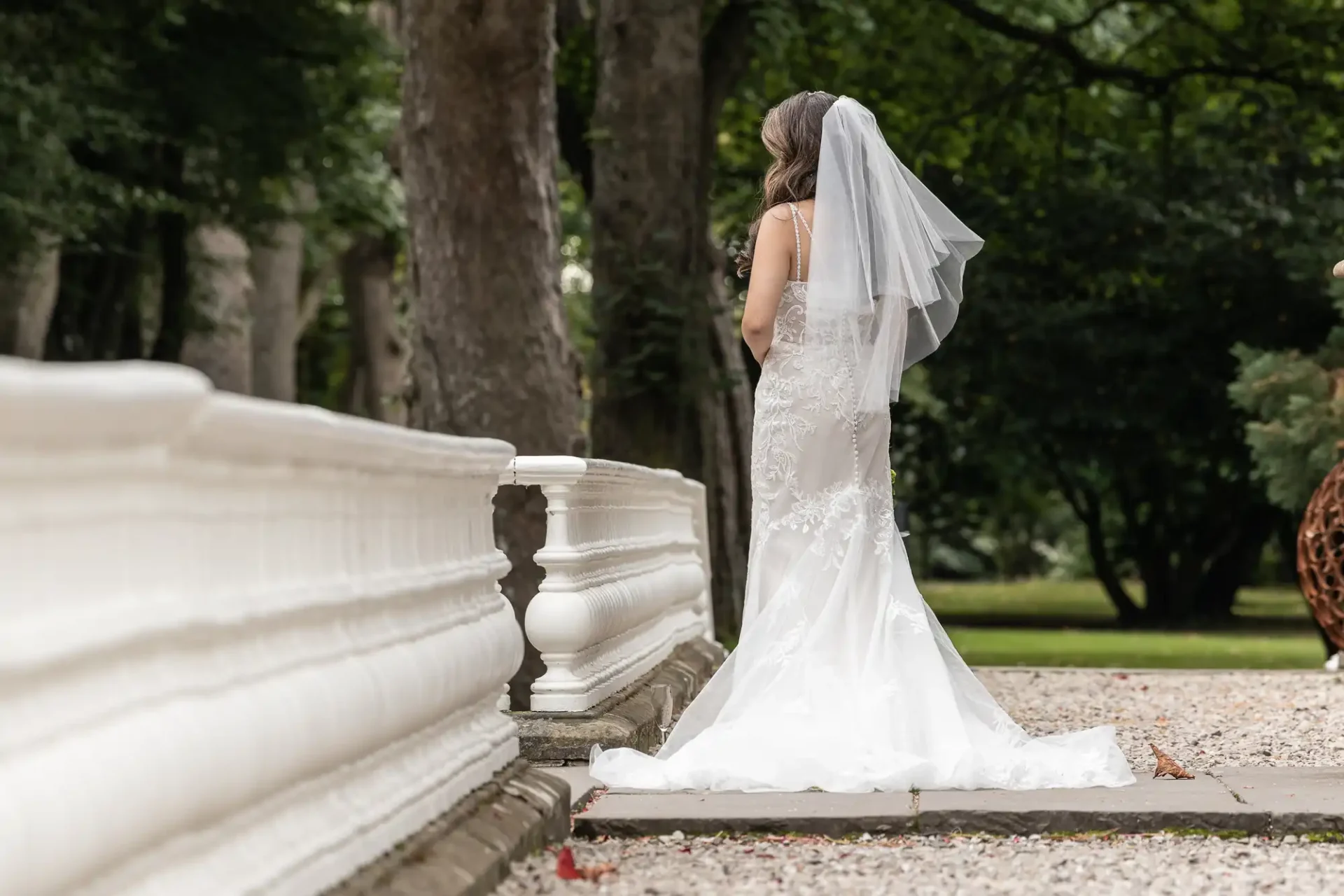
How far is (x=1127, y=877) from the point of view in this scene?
15.2 ft

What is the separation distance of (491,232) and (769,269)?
3839 mm

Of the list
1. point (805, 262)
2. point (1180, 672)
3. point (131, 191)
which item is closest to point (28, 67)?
point (131, 191)

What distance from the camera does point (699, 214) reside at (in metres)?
15.4

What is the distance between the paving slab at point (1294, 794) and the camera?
5242mm

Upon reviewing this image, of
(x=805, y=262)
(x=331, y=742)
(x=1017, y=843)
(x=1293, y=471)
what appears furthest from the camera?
(x=1293, y=471)

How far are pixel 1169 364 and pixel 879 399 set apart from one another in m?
16.6

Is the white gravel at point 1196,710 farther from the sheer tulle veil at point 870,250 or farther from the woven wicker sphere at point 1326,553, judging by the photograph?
the sheer tulle veil at point 870,250

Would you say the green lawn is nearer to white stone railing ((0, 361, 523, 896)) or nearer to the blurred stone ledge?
the blurred stone ledge

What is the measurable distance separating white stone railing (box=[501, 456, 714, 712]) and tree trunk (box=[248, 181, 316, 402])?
1883cm

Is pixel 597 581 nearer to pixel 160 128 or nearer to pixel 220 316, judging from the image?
pixel 160 128

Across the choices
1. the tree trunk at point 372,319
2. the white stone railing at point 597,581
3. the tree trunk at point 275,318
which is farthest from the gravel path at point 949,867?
the tree trunk at point 372,319

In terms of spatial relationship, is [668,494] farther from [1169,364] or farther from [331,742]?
[1169,364]

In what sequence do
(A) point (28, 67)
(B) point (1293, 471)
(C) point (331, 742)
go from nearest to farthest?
(C) point (331, 742) → (B) point (1293, 471) → (A) point (28, 67)

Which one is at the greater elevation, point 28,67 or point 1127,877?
point 28,67
